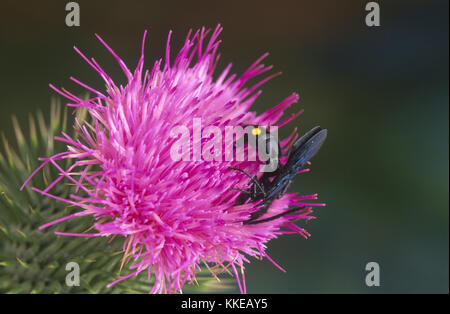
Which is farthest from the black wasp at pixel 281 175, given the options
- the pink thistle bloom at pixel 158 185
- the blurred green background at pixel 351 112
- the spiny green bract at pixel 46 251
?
the blurred green background at pixel 351 112

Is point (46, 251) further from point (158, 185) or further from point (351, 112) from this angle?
point (351, 112)

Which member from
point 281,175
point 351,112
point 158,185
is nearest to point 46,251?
point 158,185

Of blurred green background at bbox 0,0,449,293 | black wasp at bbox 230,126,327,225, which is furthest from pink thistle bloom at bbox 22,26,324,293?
blurred green background at bbox 0,0,449,293

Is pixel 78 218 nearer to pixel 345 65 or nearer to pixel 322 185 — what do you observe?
pixel 322 185

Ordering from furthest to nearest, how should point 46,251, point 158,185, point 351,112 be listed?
point 351,112 < point 46,251 < point 158,185

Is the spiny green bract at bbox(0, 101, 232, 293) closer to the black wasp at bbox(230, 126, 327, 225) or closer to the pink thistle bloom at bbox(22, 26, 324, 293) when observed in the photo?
the pink thistle bloom at bbox(22, 26, 324, 293)

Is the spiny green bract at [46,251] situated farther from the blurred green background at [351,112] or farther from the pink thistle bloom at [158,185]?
the blurred green background at [351,112]
